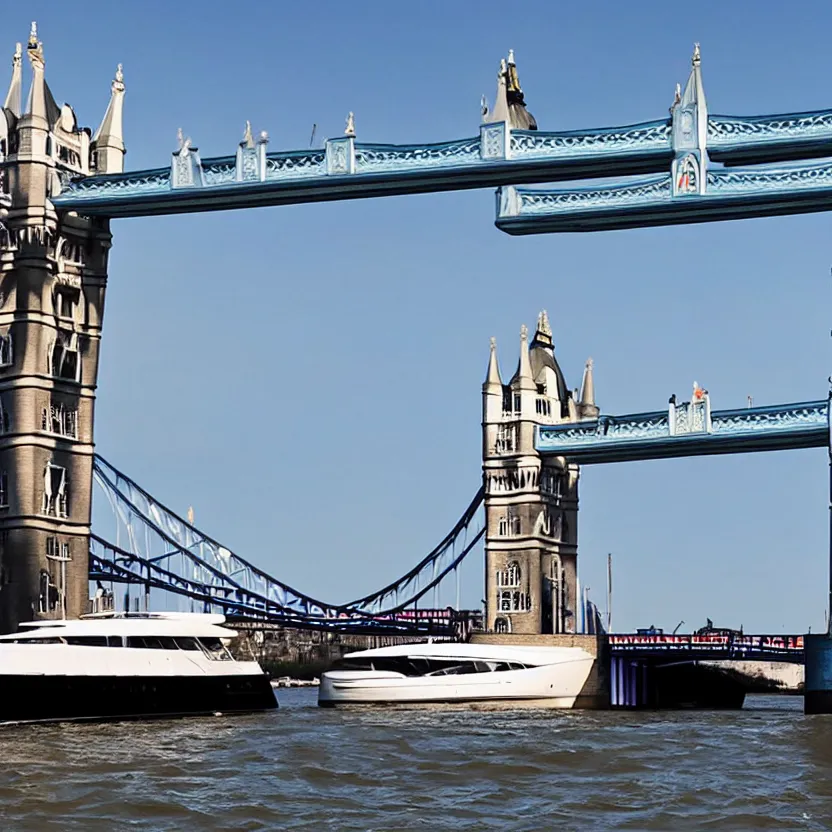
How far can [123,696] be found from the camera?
56438mm

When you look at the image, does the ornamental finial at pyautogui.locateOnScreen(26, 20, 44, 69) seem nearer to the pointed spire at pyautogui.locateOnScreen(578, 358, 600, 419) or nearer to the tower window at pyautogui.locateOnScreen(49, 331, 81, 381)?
the tower window at pyautogui.locateOnScreen(49, 331, 81, 381)

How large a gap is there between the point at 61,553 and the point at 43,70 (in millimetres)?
16373

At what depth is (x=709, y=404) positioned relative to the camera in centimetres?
8481

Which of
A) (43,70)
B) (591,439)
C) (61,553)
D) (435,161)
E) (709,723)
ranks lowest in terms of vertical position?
(709,723)

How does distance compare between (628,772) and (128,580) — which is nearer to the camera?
(628,772)

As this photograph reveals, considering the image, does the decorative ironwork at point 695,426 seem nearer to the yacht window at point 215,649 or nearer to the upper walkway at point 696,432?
the upper walkway at point 696,432

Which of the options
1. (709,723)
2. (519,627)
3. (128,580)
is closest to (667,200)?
(709,723)

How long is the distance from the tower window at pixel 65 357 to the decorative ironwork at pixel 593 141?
16906mm

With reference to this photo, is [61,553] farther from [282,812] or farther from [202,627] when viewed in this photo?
[282,812]

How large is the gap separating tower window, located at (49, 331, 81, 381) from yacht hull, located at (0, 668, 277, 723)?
11.7 metres

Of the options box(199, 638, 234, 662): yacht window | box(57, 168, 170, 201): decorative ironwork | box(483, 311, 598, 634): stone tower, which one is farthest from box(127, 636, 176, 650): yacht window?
box(483, 311, 598, 634): stone tower

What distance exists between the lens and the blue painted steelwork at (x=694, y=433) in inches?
3228

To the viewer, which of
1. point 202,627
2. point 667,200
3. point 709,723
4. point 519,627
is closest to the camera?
point 667,200

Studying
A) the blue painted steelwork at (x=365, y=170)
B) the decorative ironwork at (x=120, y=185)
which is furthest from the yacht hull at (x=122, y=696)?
the decorative ironwork at (x=120, y=185)
